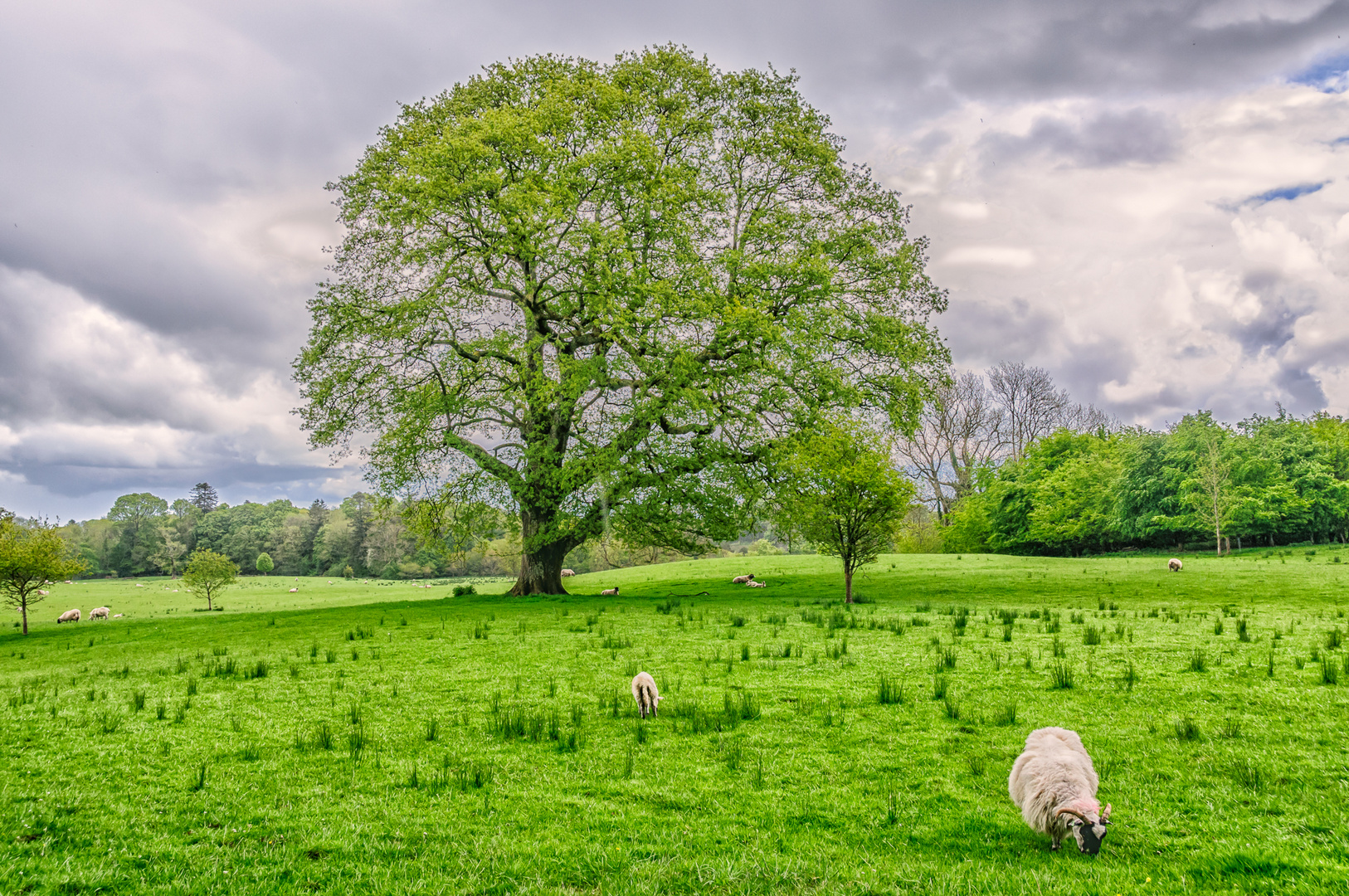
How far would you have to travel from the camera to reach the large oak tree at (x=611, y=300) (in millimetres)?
21234

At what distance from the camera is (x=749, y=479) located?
22266mm

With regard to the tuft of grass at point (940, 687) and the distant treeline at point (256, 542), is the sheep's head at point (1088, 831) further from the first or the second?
the distant treeline at point (256, 542)

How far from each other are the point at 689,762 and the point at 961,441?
60339 millimetres

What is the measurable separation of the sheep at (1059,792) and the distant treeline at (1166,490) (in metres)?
46.1

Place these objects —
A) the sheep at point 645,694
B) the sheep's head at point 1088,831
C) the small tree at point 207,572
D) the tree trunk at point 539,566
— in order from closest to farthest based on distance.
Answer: the sheep's head at point 1088,831
the sheep at point 645,694
the tree trunk at point 539,566
the small tree at point 207,572

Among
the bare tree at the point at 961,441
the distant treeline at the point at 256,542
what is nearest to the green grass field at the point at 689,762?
the bare tree at the point at 961,441

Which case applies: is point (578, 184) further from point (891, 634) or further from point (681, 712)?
point (681, 712)

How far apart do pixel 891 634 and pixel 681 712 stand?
6.72 metres

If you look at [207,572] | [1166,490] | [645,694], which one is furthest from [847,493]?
[1166,490]

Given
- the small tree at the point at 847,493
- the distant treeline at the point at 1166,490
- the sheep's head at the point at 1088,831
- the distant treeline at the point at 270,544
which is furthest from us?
the distant treeline at the point at 270,544

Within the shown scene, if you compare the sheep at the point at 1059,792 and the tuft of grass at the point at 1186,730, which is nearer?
the sheep at the point at 1059,792

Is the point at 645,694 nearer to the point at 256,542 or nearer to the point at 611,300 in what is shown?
the point at 611,300

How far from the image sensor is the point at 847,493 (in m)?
19.7

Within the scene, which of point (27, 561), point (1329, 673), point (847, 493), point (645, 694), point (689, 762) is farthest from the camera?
point (27, 561)
